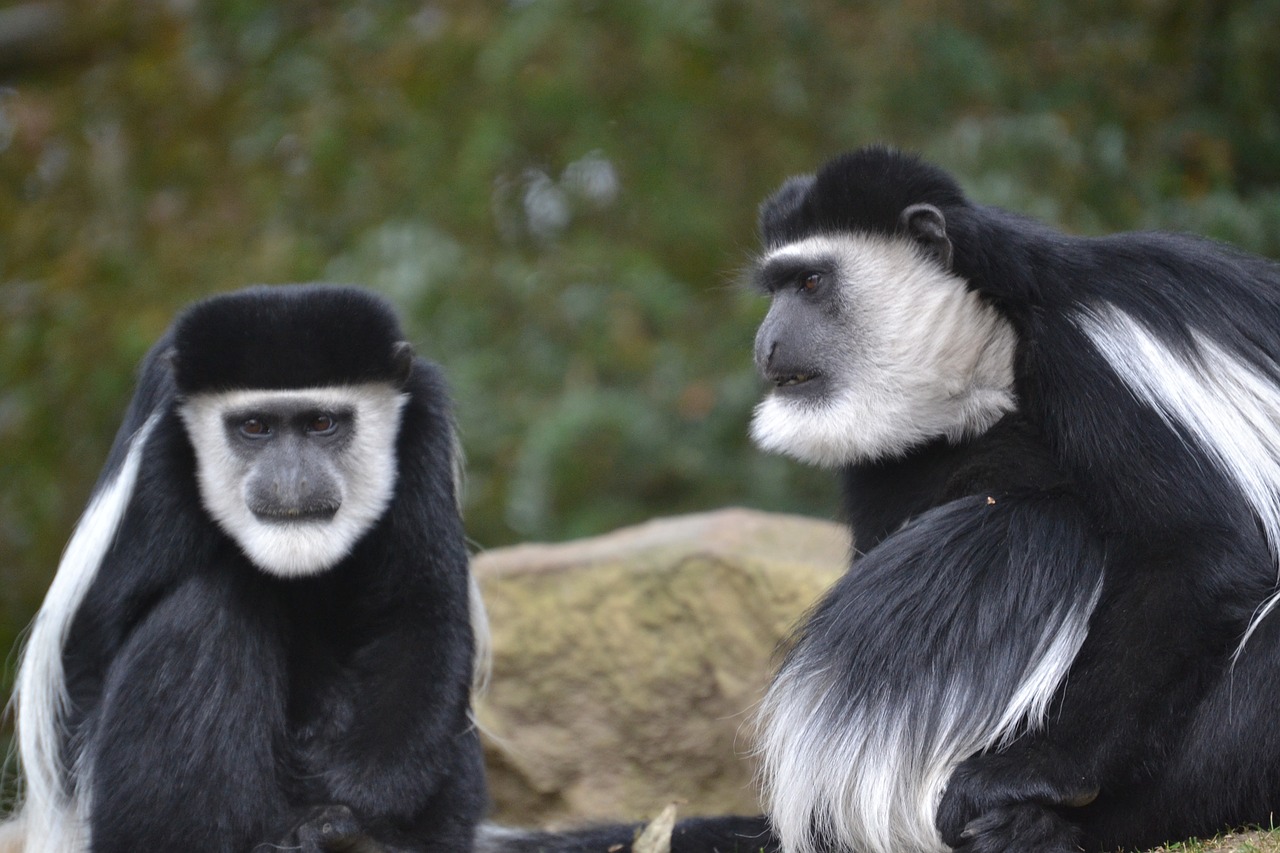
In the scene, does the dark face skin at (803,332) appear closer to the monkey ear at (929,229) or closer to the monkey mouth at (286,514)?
the monkey ear at (929,229)

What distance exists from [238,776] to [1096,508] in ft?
5.47

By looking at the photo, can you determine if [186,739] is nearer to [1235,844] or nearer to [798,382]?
[798,382]

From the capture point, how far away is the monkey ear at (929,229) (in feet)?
8.66

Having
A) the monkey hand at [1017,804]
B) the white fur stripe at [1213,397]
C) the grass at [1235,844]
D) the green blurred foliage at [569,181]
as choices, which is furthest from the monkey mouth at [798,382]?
the green blurred foliage at [569,181]

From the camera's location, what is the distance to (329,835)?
2.58 meters

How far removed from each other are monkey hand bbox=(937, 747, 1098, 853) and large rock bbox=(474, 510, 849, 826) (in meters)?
1.71

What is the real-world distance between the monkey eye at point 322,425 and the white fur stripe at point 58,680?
33 centimetres

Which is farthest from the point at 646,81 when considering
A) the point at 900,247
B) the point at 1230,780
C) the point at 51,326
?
the point at 1230,780

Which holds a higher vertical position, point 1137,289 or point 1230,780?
point 1137,289

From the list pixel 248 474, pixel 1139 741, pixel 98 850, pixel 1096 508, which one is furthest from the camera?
pixel 248 474

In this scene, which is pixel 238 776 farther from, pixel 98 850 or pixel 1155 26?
pixel 1155 26

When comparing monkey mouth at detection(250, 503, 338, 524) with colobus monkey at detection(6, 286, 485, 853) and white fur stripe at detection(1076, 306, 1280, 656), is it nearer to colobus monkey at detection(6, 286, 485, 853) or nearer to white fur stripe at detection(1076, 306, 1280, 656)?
colobus monkey at detection(6, 286, 485, 853)

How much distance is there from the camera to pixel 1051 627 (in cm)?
236

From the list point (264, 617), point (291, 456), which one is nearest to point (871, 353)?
point (291, 456)
